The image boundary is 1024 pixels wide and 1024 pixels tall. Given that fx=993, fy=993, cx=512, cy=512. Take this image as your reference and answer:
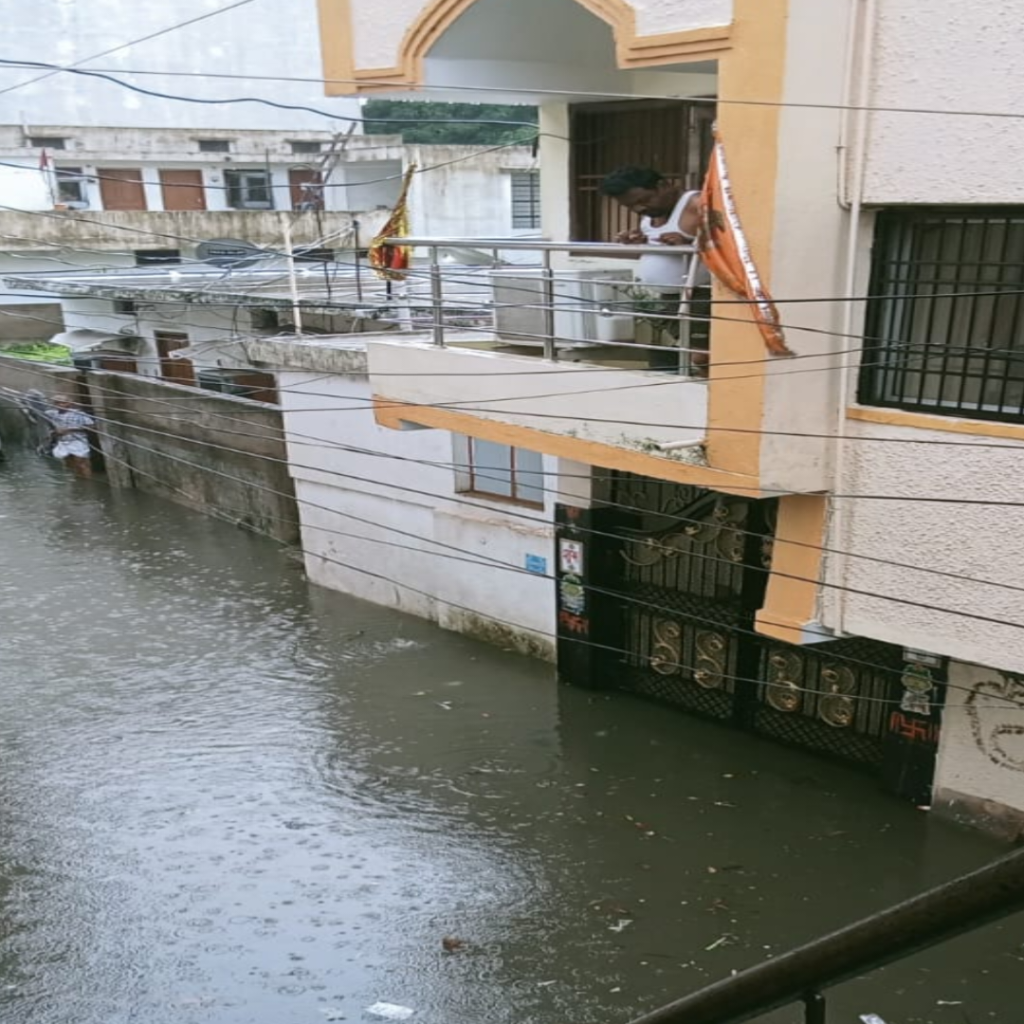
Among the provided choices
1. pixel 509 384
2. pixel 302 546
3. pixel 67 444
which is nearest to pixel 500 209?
pixel 67 444

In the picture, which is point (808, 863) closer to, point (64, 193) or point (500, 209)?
point (500, 209)

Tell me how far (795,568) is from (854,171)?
2.29 meters

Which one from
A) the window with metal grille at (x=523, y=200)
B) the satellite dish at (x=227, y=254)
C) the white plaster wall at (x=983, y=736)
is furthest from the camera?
the window with metal grille at (x=523, y=200)

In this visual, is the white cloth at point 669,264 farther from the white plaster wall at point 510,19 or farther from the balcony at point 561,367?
the white plaster wall at point 510,19

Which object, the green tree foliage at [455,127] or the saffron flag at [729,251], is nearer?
the saffron flag at [729,251]

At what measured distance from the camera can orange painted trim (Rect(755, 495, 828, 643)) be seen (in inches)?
230

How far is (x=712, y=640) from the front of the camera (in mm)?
8188

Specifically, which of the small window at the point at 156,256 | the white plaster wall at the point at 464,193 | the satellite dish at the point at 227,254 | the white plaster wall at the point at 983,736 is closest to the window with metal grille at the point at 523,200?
the white plaster wall at the point at 464,193

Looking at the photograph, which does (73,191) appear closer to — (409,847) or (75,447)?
(75,447)

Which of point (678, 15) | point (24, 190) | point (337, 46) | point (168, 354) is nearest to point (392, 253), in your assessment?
point (337, 46)

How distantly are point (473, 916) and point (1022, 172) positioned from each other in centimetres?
539

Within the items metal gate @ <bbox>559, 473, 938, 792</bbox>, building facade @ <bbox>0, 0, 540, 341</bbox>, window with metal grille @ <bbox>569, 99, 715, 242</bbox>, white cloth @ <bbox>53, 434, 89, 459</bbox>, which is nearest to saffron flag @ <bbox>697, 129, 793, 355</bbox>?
window with metal grille @ <bbox>569, 99, 715, 242</bbox>

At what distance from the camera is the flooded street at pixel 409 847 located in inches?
237

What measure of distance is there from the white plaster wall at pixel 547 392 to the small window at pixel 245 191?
20.9 m
